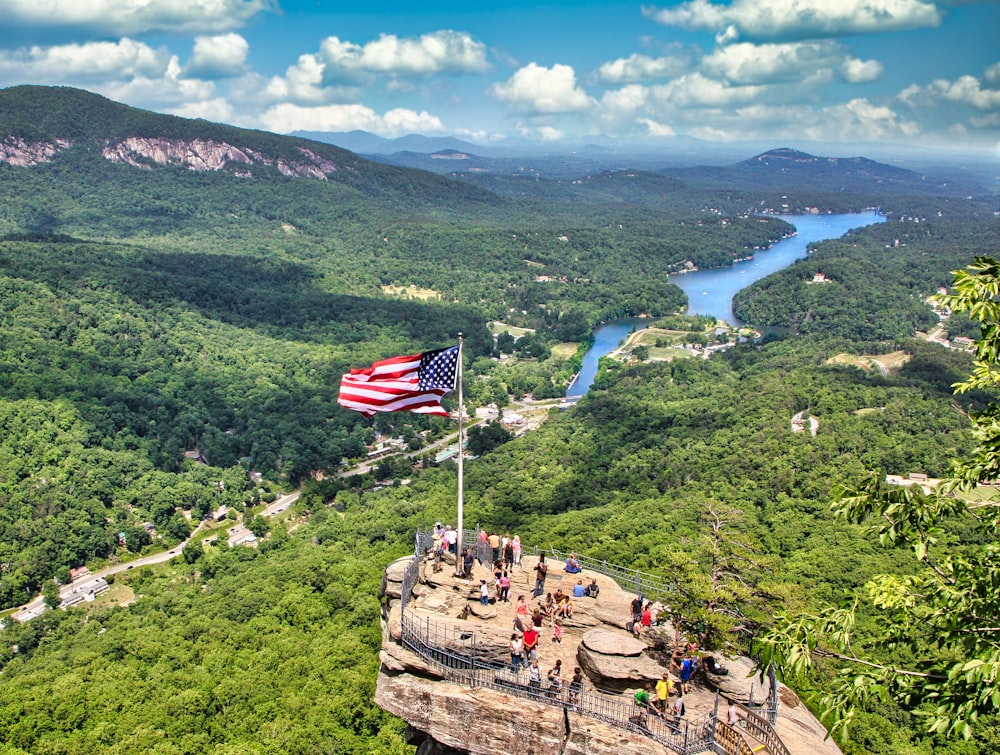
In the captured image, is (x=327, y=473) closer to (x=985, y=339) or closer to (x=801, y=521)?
(x=801, y=521)

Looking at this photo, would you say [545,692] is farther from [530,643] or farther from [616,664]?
[616,664]

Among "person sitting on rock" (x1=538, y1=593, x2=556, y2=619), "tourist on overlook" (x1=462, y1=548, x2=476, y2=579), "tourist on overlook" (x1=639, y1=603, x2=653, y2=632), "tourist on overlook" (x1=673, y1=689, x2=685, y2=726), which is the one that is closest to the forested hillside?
"tourist on overlook" (x1=639, y1=603, x2=653, y2=632)

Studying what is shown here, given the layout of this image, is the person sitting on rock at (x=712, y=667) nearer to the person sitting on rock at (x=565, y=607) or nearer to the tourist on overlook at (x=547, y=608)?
the person sitting on rock at (x=565, y=607)

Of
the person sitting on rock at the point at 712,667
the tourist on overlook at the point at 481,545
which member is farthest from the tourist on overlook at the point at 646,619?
the tourist on overlook at the point at 481,545

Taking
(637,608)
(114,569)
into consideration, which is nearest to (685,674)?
(637,608)

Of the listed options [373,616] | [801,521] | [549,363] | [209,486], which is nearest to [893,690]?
[373,616]

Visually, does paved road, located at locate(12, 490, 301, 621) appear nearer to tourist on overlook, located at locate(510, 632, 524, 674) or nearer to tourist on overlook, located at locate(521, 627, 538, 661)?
tourist on overlook, located at locate(510, 632, 524, 674)
